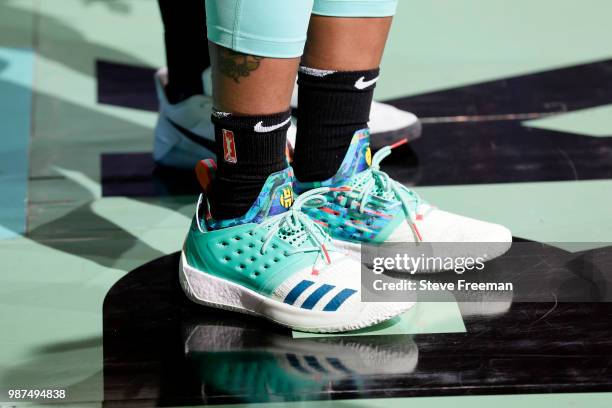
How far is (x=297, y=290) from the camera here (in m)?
1.36

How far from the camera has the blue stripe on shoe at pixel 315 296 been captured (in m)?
1.35

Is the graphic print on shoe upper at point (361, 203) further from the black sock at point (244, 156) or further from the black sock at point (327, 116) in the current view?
the black sock at point (244, 156)

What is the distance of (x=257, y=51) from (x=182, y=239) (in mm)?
526

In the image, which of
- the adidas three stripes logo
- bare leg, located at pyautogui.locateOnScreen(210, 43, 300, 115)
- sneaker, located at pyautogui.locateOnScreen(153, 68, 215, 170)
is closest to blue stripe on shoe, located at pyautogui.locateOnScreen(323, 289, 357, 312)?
the adidas three stripes logo

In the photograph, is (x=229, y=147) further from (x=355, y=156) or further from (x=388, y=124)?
(x=388, y=124)

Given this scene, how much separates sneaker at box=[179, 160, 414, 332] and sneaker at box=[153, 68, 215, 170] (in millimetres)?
528

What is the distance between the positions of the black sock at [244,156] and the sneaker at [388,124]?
1.97 feet

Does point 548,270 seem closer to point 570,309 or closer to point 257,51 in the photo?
point 570,309

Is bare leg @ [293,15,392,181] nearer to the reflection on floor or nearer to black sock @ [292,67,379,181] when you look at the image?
black sock @ [292,67,379,181]

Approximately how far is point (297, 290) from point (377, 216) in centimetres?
22

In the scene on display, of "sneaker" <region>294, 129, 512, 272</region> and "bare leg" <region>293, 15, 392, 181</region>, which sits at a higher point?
"bare leg" <region>293, 15, 392, 181</region>

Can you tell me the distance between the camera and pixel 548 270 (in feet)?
5.03

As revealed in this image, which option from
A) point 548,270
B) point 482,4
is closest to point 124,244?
point 548,270

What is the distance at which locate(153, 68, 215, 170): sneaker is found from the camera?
1.93 meters
